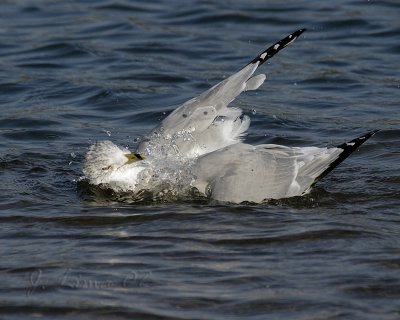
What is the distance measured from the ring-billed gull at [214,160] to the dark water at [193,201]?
0.15 m

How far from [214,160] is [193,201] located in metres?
0.36

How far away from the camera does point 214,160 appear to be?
277 inches

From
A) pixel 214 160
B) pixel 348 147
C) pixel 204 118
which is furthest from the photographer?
pixel 204 118

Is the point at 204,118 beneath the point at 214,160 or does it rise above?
above

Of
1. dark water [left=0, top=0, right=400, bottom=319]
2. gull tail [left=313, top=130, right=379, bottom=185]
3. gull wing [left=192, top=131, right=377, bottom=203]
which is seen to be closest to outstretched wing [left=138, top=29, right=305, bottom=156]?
gull wing [left=192, top=131, right=377, bottom=203]

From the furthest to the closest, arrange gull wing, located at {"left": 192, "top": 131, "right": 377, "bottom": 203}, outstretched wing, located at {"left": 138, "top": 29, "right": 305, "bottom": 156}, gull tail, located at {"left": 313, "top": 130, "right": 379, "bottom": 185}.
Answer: outstretched wing, located at {"left": 138, "top": 29, "right": 305, "bottom": 156}, gull tail, located at {"left": 313, "top": 130, "right": 379, "bottom": 185}, gull wing, located at {"left": 192, "top": 131, "right": 377, "bottom": 203}

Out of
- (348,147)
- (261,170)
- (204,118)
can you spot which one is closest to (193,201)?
(261,170)

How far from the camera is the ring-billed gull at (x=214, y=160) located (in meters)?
7.03

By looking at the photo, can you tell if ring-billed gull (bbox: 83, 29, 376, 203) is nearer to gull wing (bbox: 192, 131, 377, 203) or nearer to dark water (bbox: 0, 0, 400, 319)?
gull wing (bbox: 192, 131, 377, 203)

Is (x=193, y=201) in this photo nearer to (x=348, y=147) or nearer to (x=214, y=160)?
(x=214, y=160)

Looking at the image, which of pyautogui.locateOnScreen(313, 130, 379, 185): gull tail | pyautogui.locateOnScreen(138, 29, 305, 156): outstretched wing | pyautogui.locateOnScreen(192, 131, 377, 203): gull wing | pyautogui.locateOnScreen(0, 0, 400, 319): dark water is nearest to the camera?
pyautogui.locateOnScreen(0, 0, 400, 319): dark water

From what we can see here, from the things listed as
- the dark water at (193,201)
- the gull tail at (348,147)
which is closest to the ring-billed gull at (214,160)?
the gull tail at (348,147)

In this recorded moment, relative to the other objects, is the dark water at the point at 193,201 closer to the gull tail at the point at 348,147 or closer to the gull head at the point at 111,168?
the gull head at the point at 111,168

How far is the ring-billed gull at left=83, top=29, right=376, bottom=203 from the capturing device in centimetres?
703
